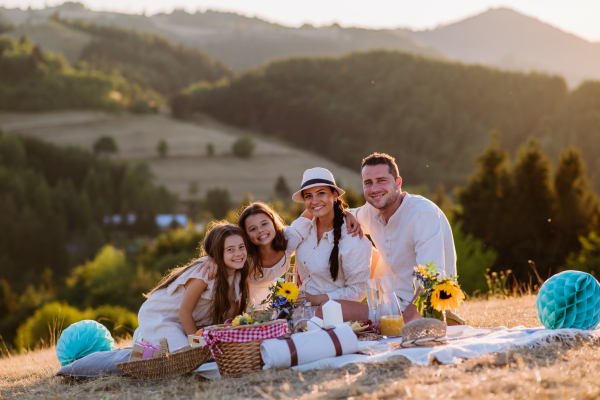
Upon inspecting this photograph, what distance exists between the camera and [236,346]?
3.59m

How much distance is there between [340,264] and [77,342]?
237 centimetres

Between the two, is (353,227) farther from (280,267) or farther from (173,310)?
(173,310)

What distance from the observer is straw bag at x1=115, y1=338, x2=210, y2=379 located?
3.78 m

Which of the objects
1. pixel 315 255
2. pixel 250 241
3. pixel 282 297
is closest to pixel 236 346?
pixel 282 297

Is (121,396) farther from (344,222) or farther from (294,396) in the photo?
(344,222)

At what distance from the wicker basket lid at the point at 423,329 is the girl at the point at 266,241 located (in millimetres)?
1424

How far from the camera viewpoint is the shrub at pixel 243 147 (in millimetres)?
99875

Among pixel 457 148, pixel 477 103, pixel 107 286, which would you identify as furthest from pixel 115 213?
pixel 477 103

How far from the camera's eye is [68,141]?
10269cm

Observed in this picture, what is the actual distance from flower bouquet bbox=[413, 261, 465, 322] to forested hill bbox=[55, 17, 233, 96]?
141667 millimetres

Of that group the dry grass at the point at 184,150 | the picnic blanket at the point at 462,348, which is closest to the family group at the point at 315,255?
the picnic blanket at the point at 462,348

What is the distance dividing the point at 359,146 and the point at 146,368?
349ft

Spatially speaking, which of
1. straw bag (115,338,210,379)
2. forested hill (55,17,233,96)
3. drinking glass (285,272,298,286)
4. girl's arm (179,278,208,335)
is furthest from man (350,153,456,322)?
forested hill (55,17,233,96)

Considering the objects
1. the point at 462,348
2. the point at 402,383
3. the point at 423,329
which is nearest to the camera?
the point at 402,383
